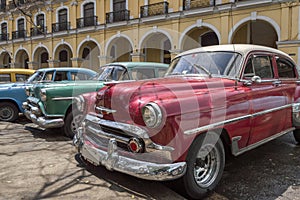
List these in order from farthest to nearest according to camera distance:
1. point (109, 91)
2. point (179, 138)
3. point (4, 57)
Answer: point (4, 57), point (109, 91), point (179, 138)

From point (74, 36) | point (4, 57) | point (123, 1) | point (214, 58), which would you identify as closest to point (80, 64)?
point (74, 36)

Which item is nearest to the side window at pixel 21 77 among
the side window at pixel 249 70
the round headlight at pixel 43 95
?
the round headlight at pixel 43 95

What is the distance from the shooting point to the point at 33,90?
6.26m

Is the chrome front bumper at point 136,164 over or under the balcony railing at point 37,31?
under

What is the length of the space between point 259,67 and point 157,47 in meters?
17.4

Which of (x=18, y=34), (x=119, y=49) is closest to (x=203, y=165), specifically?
(x=119, y=49)

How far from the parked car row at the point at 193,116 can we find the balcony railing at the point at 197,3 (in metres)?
12.2

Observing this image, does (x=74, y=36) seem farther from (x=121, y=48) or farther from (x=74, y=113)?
(x=74, y=113)

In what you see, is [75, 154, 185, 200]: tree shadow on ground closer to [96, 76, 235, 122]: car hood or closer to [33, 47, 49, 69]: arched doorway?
[96, 76, 235, 122]: car hood

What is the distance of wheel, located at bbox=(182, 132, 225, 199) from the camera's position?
3027 millimetres

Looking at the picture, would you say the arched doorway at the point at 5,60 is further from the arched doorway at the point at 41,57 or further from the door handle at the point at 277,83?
the door handle at the point at 277,83

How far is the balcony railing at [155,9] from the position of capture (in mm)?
17925

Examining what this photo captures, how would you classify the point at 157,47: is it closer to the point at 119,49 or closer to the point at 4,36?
the point at 119,49

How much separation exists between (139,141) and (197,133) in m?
0.66
